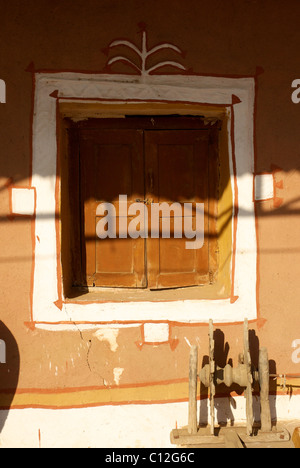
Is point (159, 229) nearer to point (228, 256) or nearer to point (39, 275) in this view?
point (228, 256)

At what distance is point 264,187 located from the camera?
10.0ft

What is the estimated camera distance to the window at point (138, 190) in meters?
3.25

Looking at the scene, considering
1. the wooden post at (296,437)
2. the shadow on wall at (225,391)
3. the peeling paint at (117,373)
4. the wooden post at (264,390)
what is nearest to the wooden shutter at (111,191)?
the peeling paint at (117,373)

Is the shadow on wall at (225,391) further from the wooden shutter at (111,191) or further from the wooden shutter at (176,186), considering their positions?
the wooden shutter at (111,191)

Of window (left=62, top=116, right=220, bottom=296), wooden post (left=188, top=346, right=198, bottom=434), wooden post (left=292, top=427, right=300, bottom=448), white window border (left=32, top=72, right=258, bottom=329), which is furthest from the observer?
window (left=62, top=116, right=220, bottom=296)

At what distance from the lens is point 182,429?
3.00 m

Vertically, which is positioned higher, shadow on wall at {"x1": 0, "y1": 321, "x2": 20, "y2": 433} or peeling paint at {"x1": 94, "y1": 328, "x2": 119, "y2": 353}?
peeling paint at {"x1": 94, "y1": 328, "x2": 119, "y2": 353}

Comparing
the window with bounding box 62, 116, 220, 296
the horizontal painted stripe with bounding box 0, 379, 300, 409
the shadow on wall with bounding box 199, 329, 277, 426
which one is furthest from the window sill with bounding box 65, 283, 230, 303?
the horizontal painted stripe with bounding box 0, 379, 300, 409

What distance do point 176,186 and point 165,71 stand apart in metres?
0.86

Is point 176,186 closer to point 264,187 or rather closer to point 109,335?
point 264,187

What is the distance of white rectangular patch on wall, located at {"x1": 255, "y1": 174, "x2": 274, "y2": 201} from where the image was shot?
3053 millimetres

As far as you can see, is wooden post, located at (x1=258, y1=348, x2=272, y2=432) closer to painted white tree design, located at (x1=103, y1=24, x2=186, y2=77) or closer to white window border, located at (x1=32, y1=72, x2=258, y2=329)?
white window border, located at (x1=32, y1=72, x2=258, y2=329)

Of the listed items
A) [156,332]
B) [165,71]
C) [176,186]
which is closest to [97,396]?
[156,332]

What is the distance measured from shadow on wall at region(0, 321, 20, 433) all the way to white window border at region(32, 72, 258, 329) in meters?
0.24
